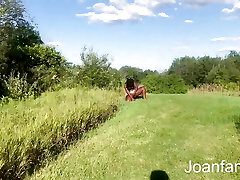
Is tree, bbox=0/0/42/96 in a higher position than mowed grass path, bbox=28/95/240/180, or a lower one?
higher

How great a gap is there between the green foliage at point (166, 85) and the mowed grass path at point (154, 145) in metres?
8.65

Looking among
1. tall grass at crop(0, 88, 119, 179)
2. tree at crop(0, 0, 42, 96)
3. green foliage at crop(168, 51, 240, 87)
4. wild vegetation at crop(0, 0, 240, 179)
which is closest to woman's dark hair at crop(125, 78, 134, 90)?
wild vegetation at crop(0, 0, 240, 179)

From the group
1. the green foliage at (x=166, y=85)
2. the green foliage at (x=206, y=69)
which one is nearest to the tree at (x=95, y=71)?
the green foliage at (x=166, y=85)

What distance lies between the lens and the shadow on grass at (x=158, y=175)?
473 cm

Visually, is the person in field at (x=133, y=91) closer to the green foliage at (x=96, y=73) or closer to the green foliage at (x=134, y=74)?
the green foliage at (x=96, y=73)

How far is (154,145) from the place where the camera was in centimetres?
621

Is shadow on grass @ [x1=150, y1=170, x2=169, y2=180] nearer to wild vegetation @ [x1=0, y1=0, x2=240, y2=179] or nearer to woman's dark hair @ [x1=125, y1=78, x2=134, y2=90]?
wild vegetation @ [x1=0, y1=0, x2=240, y2=179]

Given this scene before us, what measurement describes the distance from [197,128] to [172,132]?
782 mm

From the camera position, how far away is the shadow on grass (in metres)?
4.73

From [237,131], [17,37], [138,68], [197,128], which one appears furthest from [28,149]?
[138,68]

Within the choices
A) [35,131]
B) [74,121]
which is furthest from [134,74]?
[35,131]

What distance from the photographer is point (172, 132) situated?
23.3ft

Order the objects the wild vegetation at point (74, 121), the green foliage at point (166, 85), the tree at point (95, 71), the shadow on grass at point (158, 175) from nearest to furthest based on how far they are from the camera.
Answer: the wild vegetation at point (74, 121), the shadow on grass at point (158, 175), the tree at point (95, 71), the green foliage at point (166, 85)

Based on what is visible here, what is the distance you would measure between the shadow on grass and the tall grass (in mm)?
1869
